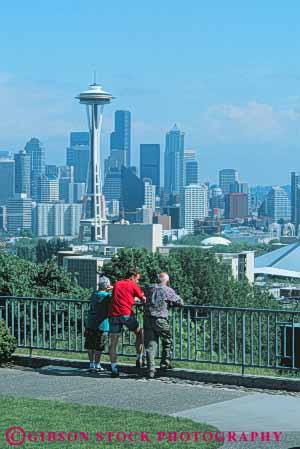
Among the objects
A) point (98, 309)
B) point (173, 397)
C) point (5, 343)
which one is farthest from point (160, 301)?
point (5, 343)

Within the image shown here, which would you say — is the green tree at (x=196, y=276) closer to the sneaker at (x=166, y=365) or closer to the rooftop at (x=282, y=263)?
the sneaker at (x=166, y=365)

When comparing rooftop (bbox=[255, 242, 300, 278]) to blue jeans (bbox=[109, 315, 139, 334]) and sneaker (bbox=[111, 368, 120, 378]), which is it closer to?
blue jeans (bbox=[109, 315, 139, 334])

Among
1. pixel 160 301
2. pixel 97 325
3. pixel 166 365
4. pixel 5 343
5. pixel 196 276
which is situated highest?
pixel 196 276

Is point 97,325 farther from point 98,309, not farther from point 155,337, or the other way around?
point 155,337

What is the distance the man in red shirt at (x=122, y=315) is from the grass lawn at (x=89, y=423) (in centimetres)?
269

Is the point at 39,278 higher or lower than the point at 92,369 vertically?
higher

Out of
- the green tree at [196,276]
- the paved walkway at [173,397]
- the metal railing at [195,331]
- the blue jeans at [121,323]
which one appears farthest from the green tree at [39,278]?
the green tree at [196,276]

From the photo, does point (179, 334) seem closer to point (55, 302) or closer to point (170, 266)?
point (55, 302)

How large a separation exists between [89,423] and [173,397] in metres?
2.19

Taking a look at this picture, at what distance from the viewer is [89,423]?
10375 millimetres

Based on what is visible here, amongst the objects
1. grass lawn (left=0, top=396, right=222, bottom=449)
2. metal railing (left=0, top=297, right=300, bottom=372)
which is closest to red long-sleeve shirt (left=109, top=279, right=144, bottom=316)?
metal railing (left=0, top=297, right=300, bottom=372)

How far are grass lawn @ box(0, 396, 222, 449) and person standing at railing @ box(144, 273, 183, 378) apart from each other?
255cm

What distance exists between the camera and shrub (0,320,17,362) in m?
15.1

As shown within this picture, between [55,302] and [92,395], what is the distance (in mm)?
3496
